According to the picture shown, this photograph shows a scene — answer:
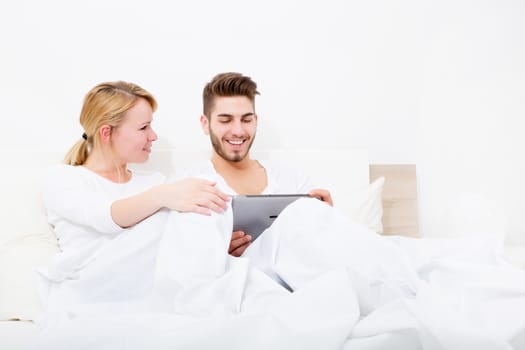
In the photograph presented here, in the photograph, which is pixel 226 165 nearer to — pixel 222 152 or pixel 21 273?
pixel 222 152

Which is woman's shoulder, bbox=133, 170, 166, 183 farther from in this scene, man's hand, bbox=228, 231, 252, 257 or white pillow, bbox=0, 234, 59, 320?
man's hand, bbox=228, 231, 252, 257

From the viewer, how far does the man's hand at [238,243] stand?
1.52 m

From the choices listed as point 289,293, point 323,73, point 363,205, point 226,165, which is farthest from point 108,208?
point 323,73

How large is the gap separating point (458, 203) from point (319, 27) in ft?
3.93

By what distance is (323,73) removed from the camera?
263 centimetres

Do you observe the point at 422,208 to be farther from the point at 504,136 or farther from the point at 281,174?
the point at 281,174

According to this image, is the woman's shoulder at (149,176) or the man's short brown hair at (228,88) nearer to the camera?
the woman's shoulder at (149,176)

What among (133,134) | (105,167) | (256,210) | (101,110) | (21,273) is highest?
(101,110)

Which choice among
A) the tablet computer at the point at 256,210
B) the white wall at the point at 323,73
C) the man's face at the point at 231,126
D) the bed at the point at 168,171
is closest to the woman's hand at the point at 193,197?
the tablet computer at the point at 256,210

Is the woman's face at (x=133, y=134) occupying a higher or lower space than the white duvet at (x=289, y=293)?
higher

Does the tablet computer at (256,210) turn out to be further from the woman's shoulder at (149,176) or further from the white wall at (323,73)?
the white wall at (323,73)

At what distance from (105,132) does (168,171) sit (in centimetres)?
39

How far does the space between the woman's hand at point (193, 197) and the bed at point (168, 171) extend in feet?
1.56

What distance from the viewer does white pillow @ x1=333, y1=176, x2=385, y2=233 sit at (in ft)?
6.89
